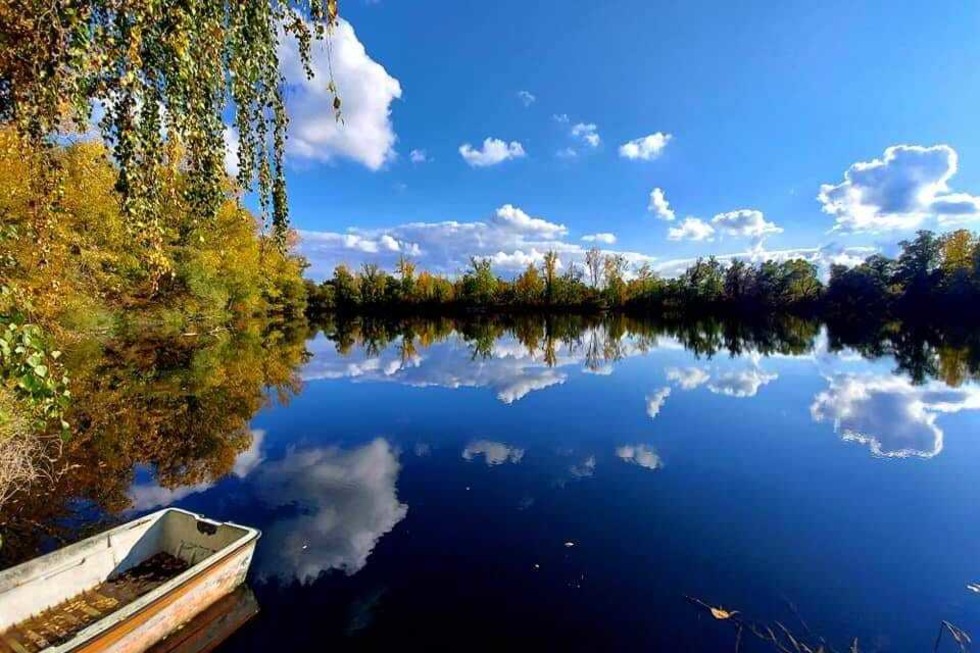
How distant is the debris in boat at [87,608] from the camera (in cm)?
487

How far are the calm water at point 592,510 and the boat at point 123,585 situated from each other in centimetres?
84

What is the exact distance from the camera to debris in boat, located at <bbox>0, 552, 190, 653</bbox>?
4867 mm

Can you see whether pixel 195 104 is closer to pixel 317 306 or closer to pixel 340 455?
pixel 340 455

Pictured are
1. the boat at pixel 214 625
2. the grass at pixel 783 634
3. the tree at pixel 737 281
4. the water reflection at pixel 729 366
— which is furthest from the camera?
the tree at pixel 737 281

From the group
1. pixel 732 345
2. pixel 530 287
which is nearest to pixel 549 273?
pixel 530 287

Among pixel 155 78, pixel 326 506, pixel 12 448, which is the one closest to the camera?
pixel 155 78

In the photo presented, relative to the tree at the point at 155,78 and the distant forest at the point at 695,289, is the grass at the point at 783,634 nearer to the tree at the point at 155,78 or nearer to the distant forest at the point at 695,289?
the tree at the point at 155,78

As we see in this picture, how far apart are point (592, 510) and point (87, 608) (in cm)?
763

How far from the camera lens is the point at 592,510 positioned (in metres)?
8.99

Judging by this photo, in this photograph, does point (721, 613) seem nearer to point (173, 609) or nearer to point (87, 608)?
point (173, 609)

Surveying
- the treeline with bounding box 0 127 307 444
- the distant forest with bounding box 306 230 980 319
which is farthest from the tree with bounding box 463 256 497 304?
the treeline with bounding box 0 127 307 444

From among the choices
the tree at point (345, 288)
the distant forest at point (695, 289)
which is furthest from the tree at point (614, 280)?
the tree at point (345, 288)

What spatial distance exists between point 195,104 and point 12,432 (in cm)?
827

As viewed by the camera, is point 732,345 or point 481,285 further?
point 481,285
